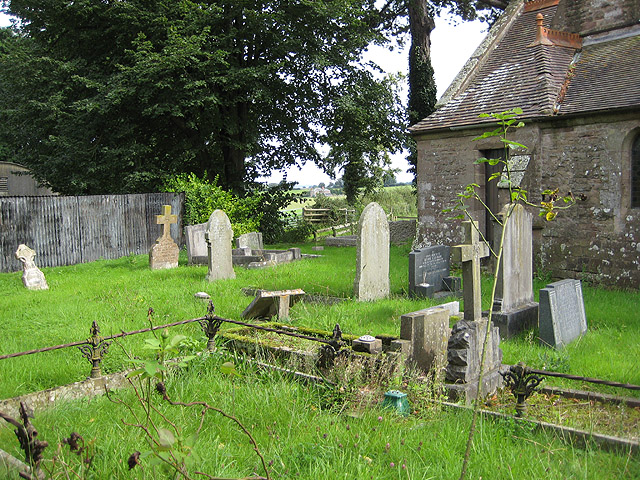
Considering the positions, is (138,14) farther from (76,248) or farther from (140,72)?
(76,248)

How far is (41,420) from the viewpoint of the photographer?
4.85 meters

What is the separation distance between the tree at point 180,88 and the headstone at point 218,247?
847cm

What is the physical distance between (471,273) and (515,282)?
2631 millimetres

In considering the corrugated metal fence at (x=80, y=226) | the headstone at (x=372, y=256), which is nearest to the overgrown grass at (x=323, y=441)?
the headstone at (x=372, y=256)

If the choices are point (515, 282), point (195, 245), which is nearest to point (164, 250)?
point (195, 245)

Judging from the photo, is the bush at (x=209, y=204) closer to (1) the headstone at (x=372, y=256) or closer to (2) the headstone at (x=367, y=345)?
(1) the headstone at (x=372, y=256)

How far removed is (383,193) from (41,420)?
35.6 meters

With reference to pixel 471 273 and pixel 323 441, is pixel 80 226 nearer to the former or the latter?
pixel 471 273

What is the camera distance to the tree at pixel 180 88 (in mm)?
20859

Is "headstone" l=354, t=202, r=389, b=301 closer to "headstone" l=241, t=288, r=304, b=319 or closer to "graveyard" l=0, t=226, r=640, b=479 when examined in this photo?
"graveyard" l=0, t=226, r=640, b=479

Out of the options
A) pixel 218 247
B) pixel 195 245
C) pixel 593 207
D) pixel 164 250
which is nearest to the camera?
pixel 593 207

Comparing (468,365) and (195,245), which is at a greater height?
(195,245)

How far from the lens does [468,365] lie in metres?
5.64

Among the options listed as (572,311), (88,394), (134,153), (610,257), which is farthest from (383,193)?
(88,394)
